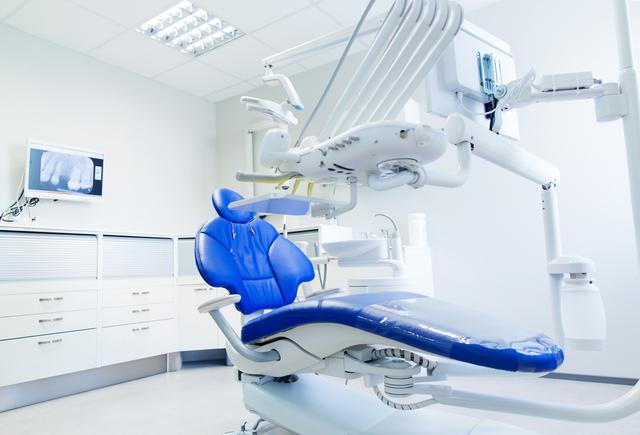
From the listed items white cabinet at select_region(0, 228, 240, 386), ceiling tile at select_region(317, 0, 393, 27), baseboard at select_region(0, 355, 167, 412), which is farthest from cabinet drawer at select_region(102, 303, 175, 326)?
ceiling tile at select_region(317, 0, 393, 27)

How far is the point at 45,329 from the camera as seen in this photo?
9.28 ft

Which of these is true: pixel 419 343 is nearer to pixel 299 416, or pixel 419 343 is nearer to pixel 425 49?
pixel 299 416

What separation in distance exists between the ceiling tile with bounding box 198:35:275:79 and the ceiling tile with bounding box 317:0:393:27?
77 cm

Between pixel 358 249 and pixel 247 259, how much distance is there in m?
0.63

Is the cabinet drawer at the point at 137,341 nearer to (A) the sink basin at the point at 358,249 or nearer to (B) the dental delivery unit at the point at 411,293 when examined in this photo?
(B) the dental delivery unit at the point at 411,293

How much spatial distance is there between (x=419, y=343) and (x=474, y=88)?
809 millimetres

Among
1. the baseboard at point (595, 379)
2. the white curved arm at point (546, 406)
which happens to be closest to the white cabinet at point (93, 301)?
the baseboard at point (595, 379)

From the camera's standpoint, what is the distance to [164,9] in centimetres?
336

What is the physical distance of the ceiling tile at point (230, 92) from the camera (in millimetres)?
4754

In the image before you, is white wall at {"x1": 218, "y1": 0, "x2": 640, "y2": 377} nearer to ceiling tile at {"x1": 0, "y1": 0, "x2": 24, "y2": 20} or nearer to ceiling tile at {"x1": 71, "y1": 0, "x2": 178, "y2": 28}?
ceiling tile at {"x1": 71, "y1": 0, "x2": 178, "y2": 28}

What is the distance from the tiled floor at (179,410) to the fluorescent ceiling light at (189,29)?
2.95m

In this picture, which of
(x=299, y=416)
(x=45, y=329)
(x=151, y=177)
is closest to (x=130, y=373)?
(x=45, y=329)

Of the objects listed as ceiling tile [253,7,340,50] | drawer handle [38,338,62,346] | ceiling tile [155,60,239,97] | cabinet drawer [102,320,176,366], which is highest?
ceiling tile [253,7,340,50]

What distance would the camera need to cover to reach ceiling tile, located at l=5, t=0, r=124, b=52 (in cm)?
328
